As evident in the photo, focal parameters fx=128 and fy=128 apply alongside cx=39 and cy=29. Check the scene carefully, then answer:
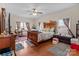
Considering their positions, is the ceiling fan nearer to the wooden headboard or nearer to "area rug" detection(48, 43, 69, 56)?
the wooden headboard

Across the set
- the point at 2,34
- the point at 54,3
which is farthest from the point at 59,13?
the point at 2,34

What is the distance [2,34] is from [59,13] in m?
1.00

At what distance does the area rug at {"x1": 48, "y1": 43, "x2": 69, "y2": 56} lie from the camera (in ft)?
6.94

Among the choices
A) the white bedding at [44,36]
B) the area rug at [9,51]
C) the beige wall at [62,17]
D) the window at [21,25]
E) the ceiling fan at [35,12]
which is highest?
the ceiling fan at [35,12]

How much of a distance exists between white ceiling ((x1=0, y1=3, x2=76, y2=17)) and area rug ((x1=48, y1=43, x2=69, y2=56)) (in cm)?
59

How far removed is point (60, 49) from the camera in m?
2.13

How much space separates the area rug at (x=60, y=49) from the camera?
2.12m

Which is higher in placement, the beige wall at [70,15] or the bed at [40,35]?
the beige wall at [70,15]

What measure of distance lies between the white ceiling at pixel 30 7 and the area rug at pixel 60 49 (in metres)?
0.59

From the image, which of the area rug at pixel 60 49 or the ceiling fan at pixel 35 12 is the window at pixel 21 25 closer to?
the ceiling fan at pixel 35 12

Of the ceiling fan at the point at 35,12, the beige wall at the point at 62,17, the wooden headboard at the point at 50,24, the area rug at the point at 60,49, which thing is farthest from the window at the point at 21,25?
the area rug at the point at 60,49

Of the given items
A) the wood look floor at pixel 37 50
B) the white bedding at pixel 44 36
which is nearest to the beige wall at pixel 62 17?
the white bedding at pixel 44 36

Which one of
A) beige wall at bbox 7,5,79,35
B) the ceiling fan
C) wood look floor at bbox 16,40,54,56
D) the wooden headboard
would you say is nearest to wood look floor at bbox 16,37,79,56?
wood look floor at bbox 16,40,54,56

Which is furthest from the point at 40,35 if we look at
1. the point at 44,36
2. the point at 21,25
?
the point at 21,25
